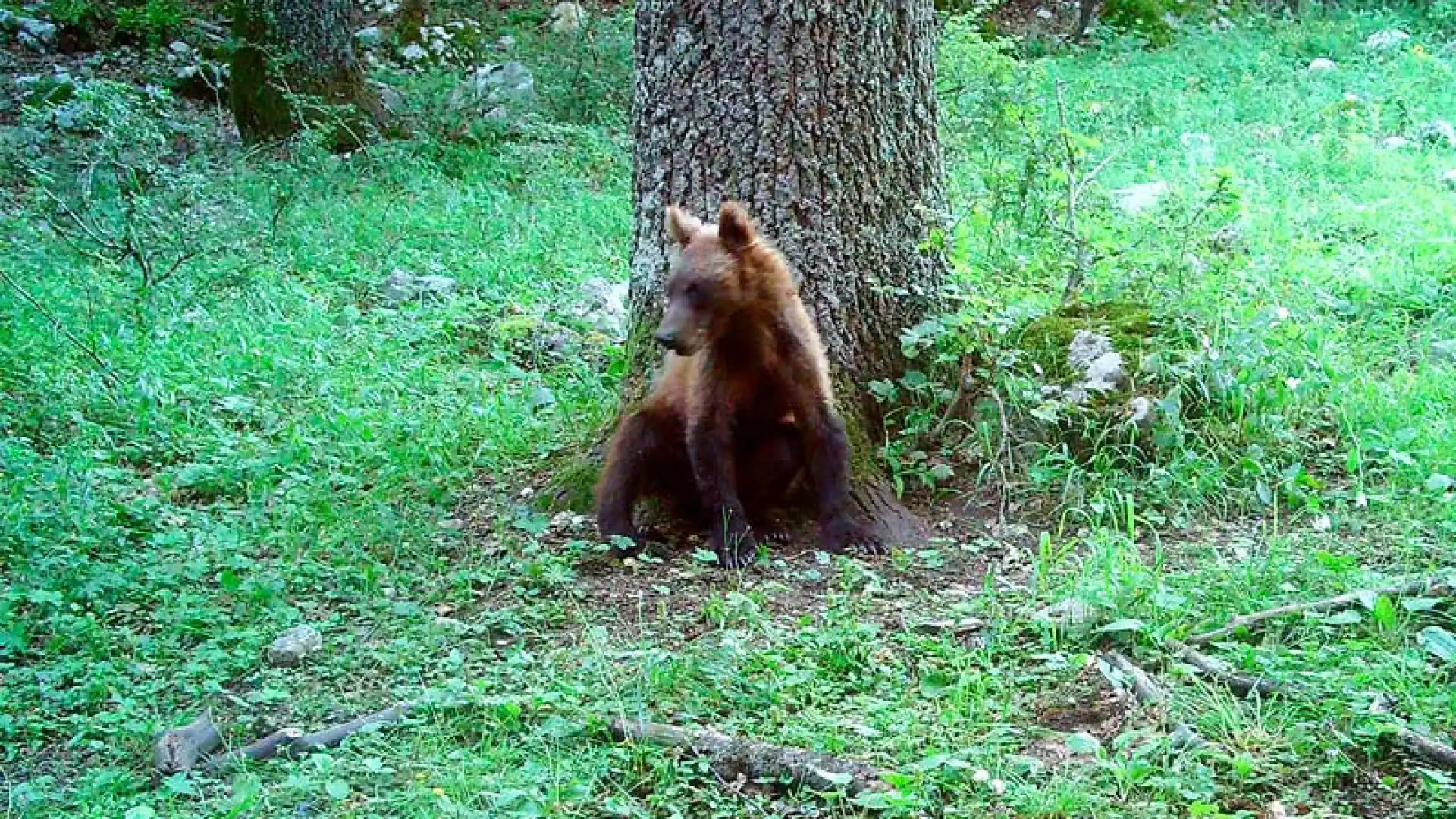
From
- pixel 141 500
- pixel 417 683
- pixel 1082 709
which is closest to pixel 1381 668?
pixel 1082 709

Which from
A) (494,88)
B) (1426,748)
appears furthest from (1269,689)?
(494,88)

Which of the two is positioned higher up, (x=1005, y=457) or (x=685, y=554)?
(x=1005, y=457)

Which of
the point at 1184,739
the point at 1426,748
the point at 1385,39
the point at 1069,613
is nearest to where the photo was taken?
the point at 1426,748

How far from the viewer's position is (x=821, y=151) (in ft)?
19.2

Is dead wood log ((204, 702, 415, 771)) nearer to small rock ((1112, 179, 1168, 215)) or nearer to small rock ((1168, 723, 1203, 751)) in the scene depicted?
small rock ((1168, 723, 1203, 751))

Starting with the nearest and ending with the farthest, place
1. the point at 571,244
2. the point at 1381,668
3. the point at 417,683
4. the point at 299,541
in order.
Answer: the point at 1381,668, the point at 417,683, the point at 299,541, the point at 571,244

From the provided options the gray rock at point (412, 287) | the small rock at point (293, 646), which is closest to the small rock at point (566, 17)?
the gray rock at point (412, 287)

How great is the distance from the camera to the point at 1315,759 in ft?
11.7

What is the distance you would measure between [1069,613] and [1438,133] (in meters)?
7.89

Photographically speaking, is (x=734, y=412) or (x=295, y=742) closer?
(x=295, y=742)

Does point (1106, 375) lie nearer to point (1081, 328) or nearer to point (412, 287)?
point (1081, 328)

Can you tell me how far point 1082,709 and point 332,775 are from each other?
1.93 m

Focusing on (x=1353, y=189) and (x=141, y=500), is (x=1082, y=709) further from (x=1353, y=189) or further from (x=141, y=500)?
(x=1353, y=189)

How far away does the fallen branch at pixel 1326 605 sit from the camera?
428 centimetres
